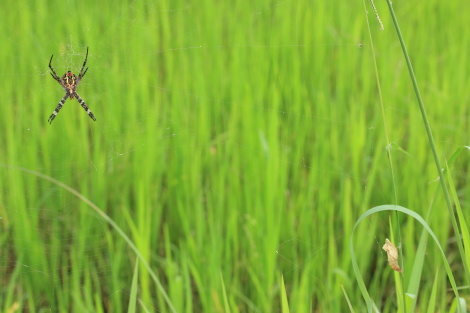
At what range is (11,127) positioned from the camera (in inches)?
69.2

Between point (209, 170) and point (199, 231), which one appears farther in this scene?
point (209, 170)

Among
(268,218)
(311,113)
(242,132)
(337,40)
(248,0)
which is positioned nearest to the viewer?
(268,218)

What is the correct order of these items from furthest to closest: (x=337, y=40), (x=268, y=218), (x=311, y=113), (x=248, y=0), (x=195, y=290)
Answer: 1. (x=248, y=0)
2. (x=337, y=40)
3. (x=311, y=113)
4. (x=195, y=290)
5. (x=268, y=218)

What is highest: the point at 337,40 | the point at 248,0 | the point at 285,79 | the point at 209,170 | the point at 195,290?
the point at 248,0

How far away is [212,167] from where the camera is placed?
187 centimetres

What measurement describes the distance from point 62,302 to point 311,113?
1.19 meters

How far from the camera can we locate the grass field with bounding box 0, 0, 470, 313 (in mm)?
1518

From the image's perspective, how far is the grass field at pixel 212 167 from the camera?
1518mm

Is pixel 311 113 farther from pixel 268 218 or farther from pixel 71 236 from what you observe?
pixel 71 236

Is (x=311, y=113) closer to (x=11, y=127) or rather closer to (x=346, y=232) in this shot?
(x=346, y=232)

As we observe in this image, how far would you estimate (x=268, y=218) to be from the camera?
60.9 inches

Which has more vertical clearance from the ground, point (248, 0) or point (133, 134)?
point (248, 0)

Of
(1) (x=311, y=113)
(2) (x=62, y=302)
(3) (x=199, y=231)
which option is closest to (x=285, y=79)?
(1) (x=311, y=113)

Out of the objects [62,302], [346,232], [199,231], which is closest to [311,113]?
[346,232]
